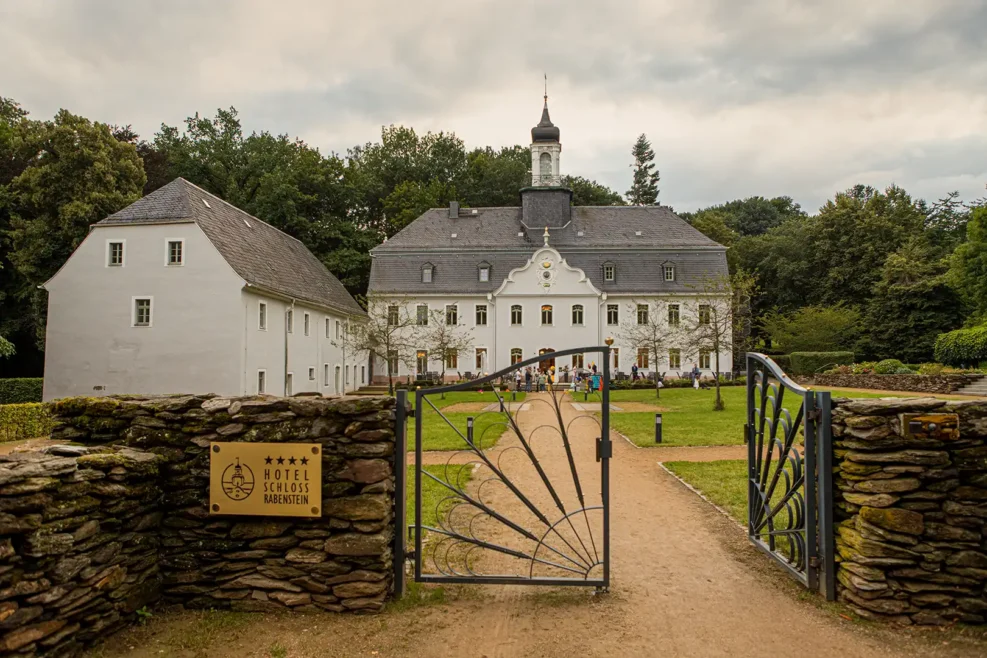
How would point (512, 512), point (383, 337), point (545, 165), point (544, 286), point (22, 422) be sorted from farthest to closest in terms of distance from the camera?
point (545, 165) → point (544, 286) → point (383, 337) → point (22, 422) → point (512, 512)

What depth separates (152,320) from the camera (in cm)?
2680

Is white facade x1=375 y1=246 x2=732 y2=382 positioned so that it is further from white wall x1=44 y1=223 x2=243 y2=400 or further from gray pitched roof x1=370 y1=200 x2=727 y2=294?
white wall x1=44 y1=223 x2=243 y2=400

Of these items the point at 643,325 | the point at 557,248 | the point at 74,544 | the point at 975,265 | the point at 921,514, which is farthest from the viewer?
the point at 557,248

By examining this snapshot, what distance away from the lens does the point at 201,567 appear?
233 inches

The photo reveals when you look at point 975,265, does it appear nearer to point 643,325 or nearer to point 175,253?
point 643,325

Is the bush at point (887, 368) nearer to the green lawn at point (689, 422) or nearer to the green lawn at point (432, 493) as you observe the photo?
the green lawn at point (689, 422)

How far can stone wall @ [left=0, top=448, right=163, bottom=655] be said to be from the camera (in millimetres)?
4523

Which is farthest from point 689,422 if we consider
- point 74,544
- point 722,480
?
point 74,544

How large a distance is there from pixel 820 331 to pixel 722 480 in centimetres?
3965

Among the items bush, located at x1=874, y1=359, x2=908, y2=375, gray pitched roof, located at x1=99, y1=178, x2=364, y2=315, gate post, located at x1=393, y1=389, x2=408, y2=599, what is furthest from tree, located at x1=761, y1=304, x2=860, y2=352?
gate post, located at x1=393, y1=389, x2=408, y2=599

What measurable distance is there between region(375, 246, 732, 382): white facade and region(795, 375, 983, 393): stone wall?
475 inches

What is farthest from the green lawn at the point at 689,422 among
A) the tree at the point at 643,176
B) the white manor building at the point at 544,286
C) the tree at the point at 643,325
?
the tree at the point at 643,176

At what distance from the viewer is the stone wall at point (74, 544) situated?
14.8ft

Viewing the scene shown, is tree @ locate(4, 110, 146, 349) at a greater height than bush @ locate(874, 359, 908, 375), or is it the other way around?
tree @ locate(4, 110, 146, 349)
